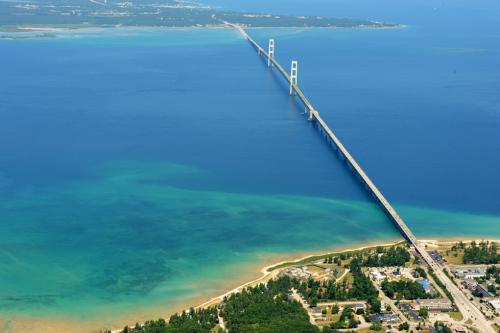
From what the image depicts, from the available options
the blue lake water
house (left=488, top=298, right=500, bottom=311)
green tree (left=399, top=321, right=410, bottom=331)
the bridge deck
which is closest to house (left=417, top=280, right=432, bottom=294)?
house (left=488, top=298, right=500, bottom=311)

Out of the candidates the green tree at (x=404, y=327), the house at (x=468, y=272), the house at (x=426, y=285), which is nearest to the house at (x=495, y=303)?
the house at (x=468, y=272)

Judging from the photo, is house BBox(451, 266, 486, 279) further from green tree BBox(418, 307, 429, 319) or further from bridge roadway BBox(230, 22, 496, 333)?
green tree BBox(418, 307, 429, 319)

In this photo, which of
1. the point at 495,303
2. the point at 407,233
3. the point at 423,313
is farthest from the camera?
the point at 407,233

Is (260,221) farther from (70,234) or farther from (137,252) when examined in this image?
(70,234)

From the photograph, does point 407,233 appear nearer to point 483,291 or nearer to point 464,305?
point 483,291

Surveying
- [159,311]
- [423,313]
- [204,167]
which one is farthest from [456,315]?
[204,167]

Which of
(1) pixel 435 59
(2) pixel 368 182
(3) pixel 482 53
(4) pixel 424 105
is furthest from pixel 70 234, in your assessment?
(3) pixel 482 53
